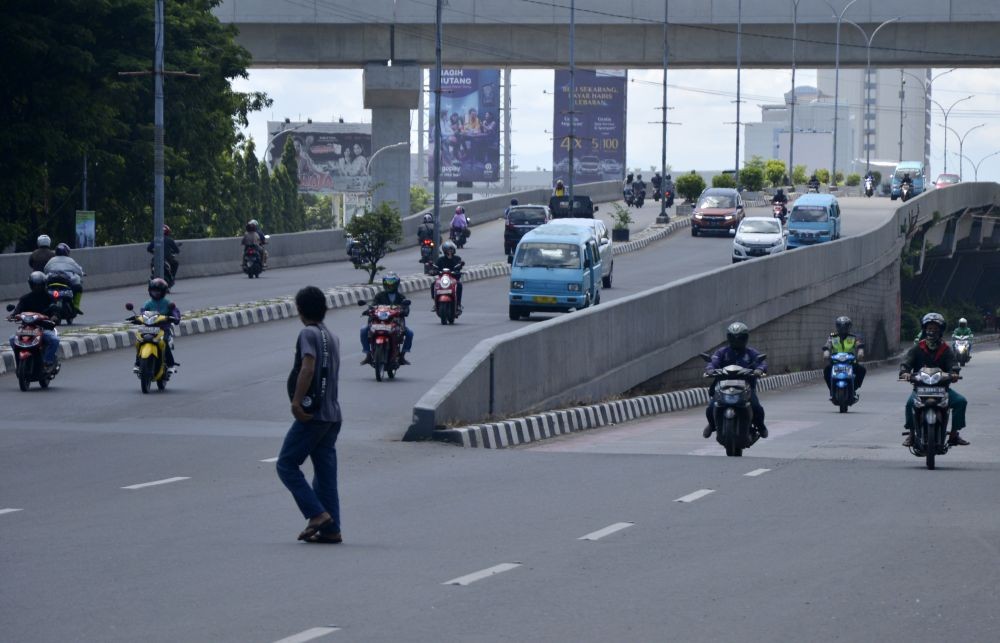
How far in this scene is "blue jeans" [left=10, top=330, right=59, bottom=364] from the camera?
20922 mm

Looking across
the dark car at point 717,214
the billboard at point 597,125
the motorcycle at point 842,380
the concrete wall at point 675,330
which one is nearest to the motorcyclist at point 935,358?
the concrete wall at point 675,330

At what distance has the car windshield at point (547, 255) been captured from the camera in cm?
3478

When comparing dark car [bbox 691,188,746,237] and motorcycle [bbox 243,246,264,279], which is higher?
dark car [bbox 691,188,746,237]

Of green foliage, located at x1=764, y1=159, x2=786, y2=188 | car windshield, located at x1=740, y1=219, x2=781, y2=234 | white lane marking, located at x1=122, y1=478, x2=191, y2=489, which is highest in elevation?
green foliage, located at x1=764, y1=159, x2=786, y2=188

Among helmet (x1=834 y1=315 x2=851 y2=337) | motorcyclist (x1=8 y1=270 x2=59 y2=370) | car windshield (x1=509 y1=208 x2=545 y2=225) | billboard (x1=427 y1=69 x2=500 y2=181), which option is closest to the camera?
motorcyclist (x1=8 y1=270 x2=59 y2=370)

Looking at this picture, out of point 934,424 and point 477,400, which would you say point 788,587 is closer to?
point 934,424

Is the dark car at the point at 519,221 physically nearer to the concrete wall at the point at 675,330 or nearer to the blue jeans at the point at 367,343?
the concrete wall at the point at 675,330

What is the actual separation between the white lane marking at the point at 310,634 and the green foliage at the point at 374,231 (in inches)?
1285

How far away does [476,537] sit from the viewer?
10445 millimetres

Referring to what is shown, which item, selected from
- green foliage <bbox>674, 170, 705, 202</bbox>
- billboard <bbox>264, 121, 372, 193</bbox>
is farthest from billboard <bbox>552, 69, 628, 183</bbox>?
green foliage <bbox>674, 170, 705, 202</bbox>

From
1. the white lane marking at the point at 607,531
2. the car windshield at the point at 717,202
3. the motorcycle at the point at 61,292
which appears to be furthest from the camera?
the car windshield at the point at 717,202

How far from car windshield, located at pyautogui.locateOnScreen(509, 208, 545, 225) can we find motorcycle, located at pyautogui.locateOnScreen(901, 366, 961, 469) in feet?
133

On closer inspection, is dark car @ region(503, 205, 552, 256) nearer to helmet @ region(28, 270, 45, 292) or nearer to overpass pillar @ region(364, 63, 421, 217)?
overpass pillar @ region(364, 63, 421, 217)

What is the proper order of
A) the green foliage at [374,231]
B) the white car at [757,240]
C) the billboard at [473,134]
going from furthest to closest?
the billboard at [473,134]
the white car at [757,240]
the green foliage at [374,231]
